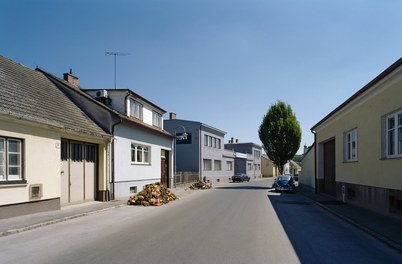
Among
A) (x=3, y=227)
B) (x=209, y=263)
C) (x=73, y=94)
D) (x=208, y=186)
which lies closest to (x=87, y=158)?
(x=73, y=94)

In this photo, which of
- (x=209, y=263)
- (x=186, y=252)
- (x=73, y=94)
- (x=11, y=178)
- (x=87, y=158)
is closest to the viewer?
(x=209, y=263)

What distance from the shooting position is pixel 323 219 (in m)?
13.1

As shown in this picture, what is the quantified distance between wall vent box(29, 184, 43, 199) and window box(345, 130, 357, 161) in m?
13.2

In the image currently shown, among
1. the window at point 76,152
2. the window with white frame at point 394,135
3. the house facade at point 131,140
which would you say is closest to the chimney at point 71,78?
the house facade at point 131,140

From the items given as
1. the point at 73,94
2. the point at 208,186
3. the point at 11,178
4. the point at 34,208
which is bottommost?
the point at 208,186

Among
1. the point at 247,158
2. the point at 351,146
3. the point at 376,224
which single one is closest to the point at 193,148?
the point at 247,158

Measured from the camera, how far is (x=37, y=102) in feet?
48.2

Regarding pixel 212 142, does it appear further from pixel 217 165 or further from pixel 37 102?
pixel 37 102

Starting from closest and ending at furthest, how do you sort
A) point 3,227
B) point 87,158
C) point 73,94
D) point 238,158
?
1. point 3,227
2. point 87,158
3. point 73,94
4. point 238,158

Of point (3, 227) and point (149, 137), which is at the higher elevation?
point (149, 137)

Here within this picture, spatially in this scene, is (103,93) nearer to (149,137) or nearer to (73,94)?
(73,94)

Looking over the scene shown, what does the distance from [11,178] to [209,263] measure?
8.31 m

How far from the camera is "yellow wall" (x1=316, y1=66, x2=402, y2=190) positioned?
1180cm

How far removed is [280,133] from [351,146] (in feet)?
98.0
